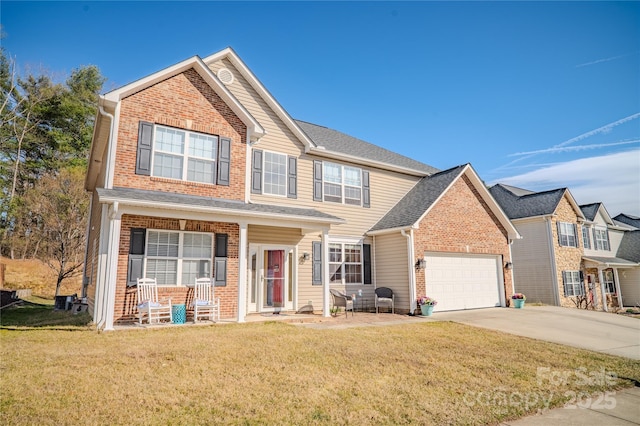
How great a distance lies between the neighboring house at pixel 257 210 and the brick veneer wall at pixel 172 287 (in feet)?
0.10

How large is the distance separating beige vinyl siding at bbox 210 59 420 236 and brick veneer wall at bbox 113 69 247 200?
3.46ft

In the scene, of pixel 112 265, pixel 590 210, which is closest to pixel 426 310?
pixel 112 265

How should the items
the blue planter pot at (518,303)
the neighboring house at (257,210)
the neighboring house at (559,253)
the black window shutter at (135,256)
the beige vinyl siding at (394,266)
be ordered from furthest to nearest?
the neighboring house at (559,253) → the blue planter pot at (518,303) → the beige vinyl siding at (394,266) → the neighboring house at (257,210) → the black window shutter at (135,256)

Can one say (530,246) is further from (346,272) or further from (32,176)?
(32,176)

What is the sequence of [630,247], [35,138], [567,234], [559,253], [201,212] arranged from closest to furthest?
[201,212] < [559,253] < [567,234] < [35,138] < [630,247]

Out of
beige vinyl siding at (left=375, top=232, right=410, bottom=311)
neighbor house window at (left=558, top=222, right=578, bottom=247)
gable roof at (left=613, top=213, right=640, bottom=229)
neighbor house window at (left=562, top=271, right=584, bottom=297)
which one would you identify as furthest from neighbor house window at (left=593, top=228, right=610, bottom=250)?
beige vinyl siding at (left=375, top=232, right=410, bottom=311)

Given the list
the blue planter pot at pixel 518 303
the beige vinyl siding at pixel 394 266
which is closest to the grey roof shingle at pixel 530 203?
the blue planter pot at pixel 518 303

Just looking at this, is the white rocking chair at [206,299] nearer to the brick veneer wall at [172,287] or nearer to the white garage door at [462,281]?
the brick veneer wall at [172,287]

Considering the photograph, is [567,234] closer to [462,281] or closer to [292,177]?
[462,281]

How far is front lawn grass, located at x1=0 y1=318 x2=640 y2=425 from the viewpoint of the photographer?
3996 millimetres

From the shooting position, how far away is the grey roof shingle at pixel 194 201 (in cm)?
881

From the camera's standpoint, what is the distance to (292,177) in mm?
13656

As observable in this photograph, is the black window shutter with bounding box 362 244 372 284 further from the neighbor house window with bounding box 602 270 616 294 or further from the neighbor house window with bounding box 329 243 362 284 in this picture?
the neighbor house window with bounding box 602 270 616 294

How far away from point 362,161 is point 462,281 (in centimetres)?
661
